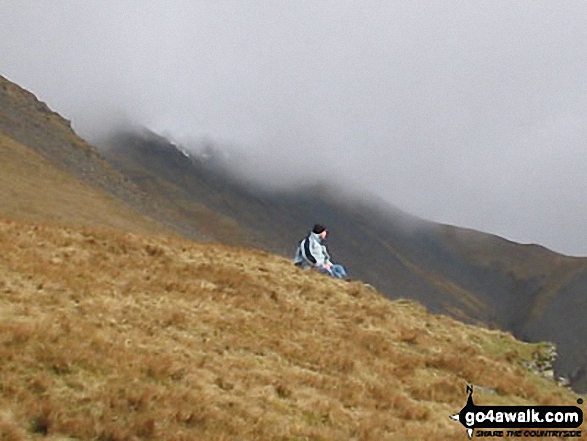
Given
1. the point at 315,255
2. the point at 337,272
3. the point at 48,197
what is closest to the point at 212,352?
the point at 315,255

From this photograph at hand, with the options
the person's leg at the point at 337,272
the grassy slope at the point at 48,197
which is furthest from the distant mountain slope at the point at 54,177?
the person's leg at the point at 337,272

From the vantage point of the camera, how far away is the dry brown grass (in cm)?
955

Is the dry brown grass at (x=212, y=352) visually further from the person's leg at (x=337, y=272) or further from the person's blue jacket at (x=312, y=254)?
the person's leg at (x=337, y=272)

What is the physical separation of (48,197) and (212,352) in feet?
169

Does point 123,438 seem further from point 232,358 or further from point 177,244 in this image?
point 177,244

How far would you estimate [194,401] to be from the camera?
33.2 feet

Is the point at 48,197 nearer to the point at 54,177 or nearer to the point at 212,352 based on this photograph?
the point at 54,177

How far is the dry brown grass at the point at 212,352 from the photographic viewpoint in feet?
31.3

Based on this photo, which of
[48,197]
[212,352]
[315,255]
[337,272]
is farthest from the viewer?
[48,197]

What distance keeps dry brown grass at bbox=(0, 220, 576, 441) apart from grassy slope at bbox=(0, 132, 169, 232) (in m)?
31.0

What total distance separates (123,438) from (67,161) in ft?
290

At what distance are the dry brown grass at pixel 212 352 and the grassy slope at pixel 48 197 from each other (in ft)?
102

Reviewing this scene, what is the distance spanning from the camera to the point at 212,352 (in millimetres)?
13156

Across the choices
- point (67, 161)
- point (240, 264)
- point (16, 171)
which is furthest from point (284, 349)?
point (67, 161)
